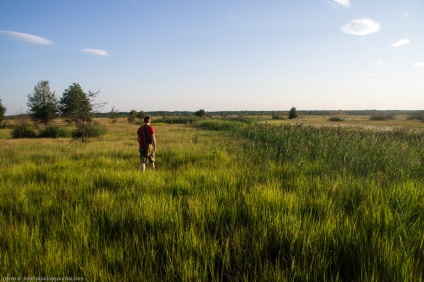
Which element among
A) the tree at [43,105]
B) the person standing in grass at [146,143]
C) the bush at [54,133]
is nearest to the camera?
the person standing in grass at [146,143]

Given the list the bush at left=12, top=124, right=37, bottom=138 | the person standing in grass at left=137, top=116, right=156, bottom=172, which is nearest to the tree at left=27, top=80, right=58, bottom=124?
the bush at left=12, top=124, right=37, bottom=138

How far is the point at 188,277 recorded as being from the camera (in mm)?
1798

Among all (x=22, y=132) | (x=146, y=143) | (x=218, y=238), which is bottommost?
(x=218, y=238)

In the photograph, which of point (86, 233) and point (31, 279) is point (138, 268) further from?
point (86, 233)

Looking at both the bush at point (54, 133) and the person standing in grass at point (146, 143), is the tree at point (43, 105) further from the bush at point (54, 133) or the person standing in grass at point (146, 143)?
the person standing in grass at point (146, 143)

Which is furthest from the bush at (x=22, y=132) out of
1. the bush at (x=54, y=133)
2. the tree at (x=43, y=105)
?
the tree at (x=43, y=105)

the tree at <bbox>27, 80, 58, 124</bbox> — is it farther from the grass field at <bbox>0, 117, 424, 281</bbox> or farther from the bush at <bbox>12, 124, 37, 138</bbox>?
the grass field at <bbox>0, 117, 424, 281</bbox>

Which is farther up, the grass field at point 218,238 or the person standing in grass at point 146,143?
the person standing in grass at point 146,143

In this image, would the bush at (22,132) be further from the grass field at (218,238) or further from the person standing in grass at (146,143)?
the grass field at (218,238)

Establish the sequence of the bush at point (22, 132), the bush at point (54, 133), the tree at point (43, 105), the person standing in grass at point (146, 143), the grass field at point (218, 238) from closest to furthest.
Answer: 1. the grass field at point (218, 238)
2. the person standing in grass at point (146, 143)
3. the bush at point (22, 132)
4. the bush at point (54, 133)
5. the tree at point (43, 105)

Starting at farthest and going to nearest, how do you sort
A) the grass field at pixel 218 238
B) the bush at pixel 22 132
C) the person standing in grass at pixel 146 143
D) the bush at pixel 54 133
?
the bush at pixel 54 133, the bush at pixel 22 132, the person standing in grass at pixel 146 143, the grass field at pixel 218 238

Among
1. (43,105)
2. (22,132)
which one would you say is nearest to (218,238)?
(22,132)

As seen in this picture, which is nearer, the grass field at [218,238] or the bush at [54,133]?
the grass field at [218,238]

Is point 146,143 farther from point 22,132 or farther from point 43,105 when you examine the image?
point 43,105
